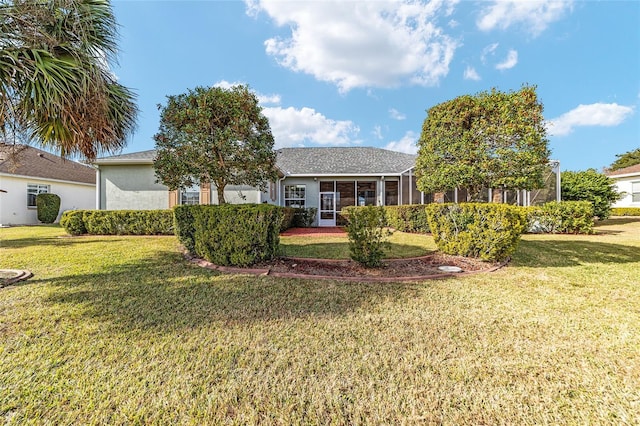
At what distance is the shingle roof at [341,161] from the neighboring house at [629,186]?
61.7 feet

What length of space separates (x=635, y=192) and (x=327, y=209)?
2644 cm

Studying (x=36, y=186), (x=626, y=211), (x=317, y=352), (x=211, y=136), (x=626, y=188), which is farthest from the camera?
(x=626, y=188)

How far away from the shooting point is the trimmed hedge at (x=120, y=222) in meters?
10.9

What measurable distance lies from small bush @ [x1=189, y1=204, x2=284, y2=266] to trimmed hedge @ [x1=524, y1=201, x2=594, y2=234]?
12.5m

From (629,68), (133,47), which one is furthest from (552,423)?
(629,68)

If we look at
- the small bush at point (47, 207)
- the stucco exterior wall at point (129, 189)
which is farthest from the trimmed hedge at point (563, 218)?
the small bush at point (47, 207)

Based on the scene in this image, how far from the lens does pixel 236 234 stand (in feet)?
18.1

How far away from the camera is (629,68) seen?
1287cm

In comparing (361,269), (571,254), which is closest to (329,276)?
(361,269)

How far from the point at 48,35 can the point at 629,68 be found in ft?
71.6

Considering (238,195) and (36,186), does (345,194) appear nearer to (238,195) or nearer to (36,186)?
(238,195)

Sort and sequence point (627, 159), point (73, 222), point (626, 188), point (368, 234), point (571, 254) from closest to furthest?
point (368, 234) < point (571, 254) < point (73, 222) < point (626, 188) < point (627, 159)

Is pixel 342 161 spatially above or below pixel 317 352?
above

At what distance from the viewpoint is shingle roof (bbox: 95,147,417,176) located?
53.5 feet
